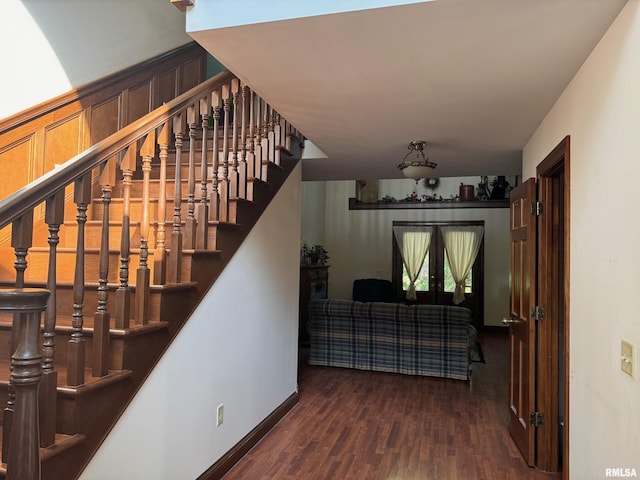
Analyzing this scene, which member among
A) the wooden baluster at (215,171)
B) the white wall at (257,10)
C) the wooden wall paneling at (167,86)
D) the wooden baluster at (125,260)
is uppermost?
the wooden wall paneling at (167,86)

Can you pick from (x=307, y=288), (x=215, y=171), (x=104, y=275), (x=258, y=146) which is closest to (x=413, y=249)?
(x=307, y=288)

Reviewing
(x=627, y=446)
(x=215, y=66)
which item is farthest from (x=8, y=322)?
(x=215, y=66)

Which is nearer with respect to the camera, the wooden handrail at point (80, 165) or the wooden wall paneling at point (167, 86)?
the wooden handrail at point (80, 165)

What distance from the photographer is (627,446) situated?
4.66 ft

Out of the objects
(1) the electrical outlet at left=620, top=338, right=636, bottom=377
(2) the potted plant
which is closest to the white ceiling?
(1) the electrical outlet at left=620, top=338, right=636, bottom=377

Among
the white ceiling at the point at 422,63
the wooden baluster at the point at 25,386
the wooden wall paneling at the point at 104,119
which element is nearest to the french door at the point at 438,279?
the white ceiling at the point at 422,63

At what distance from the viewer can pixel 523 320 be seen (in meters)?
2.98

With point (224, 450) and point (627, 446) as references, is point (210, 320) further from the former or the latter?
A: point (627, 446)

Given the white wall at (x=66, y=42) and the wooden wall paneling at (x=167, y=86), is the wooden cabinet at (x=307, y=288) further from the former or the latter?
the white wall at (x=66, y=42)

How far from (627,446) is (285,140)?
284cm

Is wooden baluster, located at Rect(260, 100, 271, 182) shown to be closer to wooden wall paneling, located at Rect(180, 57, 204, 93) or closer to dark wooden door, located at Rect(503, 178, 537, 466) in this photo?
wooden wall paneling, located at Rect(180, 57, 204, 93)

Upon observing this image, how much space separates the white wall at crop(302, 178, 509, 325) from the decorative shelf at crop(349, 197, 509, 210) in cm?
9

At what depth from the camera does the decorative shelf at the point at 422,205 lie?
8281 millimetres

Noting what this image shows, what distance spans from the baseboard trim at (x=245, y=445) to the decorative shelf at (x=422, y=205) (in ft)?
19.2
